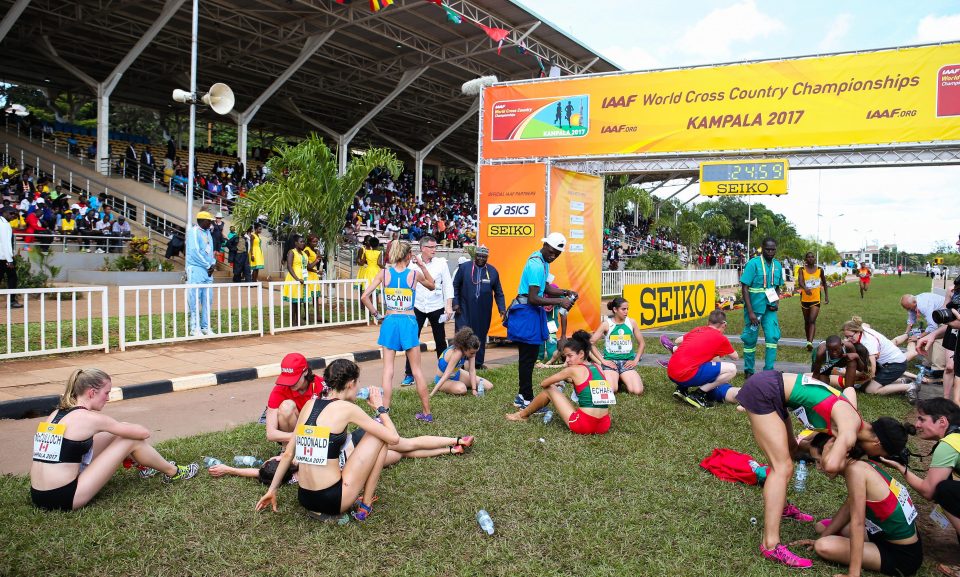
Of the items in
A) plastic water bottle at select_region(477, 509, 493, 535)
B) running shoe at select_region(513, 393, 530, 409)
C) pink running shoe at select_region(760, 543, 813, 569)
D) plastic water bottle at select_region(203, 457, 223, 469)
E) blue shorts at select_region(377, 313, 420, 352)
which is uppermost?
blue shorts at select_region(377, 313, 420, 352)

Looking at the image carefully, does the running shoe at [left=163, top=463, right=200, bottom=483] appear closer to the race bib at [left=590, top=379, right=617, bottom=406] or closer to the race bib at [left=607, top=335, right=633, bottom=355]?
the race bib at [left=590, top=379, right=617, bottom=406]

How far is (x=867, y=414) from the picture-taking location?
679cm

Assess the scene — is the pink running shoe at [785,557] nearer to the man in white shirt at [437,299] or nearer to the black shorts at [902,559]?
the black shorts at [902,559]

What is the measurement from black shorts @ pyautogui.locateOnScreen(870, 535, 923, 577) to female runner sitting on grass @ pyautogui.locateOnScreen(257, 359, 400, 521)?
2844 millimetres

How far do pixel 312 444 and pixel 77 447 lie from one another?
4.92 ft

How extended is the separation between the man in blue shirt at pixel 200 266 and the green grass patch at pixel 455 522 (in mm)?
5365

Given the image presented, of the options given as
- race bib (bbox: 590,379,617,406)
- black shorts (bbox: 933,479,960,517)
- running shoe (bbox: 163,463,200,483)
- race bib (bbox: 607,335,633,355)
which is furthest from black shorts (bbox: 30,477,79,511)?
race bib (bbox: 607,335,633,355)

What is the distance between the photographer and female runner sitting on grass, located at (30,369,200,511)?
398 centimetres

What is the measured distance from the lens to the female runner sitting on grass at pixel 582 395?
19.4ft

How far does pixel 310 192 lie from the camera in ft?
46.9

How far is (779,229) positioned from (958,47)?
→ 188 feet

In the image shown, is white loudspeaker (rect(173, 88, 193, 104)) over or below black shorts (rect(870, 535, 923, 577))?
over

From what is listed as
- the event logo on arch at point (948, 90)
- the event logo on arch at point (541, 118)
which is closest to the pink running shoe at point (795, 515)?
the event logo on arch at point (948, 90)

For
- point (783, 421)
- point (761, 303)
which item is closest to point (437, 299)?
point (761, 303)
